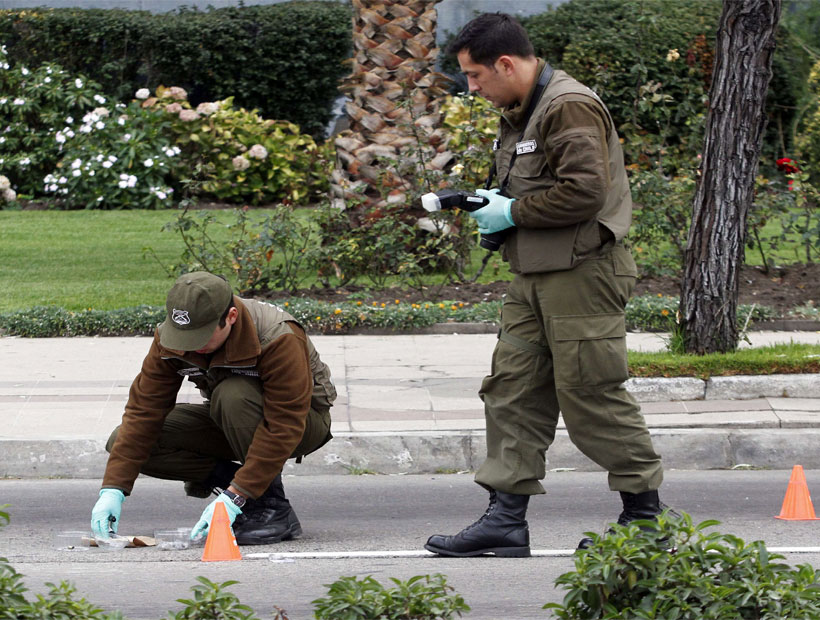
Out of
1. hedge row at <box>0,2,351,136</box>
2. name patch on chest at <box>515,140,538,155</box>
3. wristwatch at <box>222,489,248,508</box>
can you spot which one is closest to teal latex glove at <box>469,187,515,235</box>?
name patch on chest at <box>515,140,538,155</box>

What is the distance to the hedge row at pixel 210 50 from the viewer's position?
Result: 53.9 ft

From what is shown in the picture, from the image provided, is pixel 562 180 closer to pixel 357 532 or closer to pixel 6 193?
pixel 357 532

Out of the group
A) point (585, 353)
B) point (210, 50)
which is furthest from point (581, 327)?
point (210, 50)

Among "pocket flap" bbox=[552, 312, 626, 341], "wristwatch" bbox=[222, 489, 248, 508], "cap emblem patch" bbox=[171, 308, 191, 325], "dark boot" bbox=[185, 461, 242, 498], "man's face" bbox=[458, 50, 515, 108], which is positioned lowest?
"dark boot" bbox=[185, 461, 242, 498]

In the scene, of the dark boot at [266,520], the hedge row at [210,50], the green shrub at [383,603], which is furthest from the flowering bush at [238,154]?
the green shrub at [383,603]

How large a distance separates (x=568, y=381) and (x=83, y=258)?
881cm

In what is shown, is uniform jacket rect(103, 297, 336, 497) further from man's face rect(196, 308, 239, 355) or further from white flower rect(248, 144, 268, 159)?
white flower rect(248, 144, 268, 159)

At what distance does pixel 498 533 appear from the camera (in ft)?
15.5

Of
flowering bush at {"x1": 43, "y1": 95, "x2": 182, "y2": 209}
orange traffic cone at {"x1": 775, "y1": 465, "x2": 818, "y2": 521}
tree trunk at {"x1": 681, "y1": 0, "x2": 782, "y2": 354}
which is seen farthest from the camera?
flowering bush at {"x1": 43, "y1": 95, "x2": 182, "y2": 209}

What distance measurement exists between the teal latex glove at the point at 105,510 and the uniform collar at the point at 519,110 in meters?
2.04

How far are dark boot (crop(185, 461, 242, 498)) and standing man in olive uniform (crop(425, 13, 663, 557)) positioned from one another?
3.58ft

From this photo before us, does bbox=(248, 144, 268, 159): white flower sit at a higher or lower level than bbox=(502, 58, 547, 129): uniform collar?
lower

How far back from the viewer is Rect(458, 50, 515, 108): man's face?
4539 mm

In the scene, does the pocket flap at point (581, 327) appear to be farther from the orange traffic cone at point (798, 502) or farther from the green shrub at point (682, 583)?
the orange traffic cone at point (798, 502)
